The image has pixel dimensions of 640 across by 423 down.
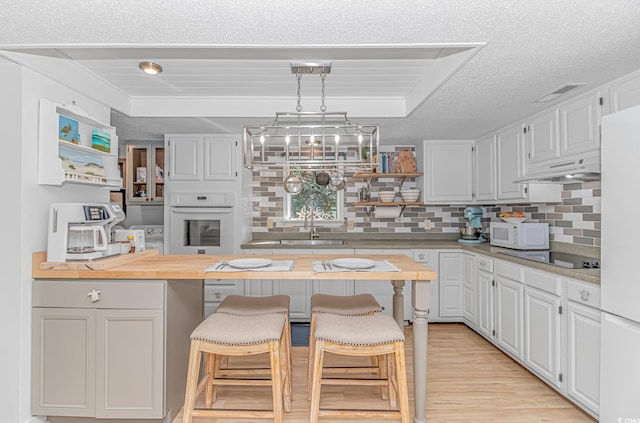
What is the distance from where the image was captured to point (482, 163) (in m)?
3.85

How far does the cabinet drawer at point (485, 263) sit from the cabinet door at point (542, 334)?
0.55m

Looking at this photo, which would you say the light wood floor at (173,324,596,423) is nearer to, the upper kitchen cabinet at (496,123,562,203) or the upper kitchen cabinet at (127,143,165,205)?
the upper kitchen cabinet at (496,123,562,203)

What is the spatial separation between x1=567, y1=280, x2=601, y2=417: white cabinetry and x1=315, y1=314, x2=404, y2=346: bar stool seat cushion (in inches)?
43.5

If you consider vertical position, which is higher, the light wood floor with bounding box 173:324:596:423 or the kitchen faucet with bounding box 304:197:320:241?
the kitchen faucet with bounding box 304:197:320:241

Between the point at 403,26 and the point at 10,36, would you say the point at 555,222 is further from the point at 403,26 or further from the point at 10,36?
the point at 10,36

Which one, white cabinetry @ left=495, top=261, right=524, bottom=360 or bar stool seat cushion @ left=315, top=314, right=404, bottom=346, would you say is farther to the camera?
white cabinetry @ left=495, top=261, right=524, bottom=360

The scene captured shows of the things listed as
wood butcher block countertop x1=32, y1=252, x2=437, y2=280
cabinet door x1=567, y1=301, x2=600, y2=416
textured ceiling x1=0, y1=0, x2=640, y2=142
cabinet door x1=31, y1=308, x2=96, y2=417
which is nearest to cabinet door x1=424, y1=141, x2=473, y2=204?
textured ceiling x1=0, y1=0, x2=640, y2=142

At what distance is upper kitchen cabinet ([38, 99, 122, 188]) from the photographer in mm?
2043

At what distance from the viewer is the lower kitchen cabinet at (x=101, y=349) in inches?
75.6

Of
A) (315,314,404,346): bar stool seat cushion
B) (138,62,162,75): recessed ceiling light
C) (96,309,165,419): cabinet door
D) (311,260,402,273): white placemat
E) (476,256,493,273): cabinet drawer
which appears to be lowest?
(96,309,165,419): cabinet door

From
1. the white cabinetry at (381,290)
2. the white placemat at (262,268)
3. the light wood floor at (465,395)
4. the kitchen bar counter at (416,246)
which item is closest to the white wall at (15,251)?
the light wood floor at (465,395)

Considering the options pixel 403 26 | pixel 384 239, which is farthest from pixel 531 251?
pixel 403 26

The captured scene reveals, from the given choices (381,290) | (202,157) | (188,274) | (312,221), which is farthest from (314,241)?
(188,274)

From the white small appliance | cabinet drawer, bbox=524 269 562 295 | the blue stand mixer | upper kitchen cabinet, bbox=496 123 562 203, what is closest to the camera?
cabinet drawer, bbox=524 269 562 295
